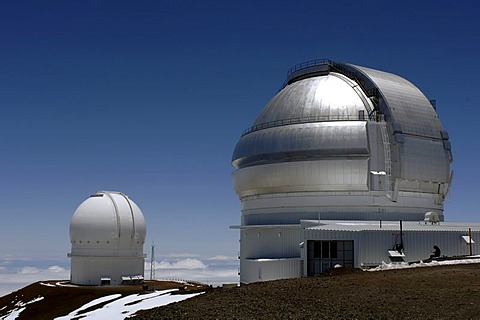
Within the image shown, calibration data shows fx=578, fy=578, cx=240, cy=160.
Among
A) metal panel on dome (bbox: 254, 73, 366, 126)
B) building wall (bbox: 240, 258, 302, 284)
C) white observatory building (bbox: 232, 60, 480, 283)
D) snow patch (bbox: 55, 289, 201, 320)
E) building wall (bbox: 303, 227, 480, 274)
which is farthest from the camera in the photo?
metal panel on dome (bbox: 254, 73, 366, 126)

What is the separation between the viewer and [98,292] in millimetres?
40594

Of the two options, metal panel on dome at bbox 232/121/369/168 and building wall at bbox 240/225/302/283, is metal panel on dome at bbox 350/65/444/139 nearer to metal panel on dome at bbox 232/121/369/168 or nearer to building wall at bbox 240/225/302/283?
metal panel on dome at bbox 232/121/369/168

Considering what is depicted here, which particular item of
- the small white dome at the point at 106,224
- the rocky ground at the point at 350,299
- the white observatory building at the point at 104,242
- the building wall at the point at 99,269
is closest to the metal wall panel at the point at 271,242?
the rocky ground at the point at 350,299

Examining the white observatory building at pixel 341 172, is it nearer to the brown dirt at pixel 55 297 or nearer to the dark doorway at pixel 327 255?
the dark doorway at pixel 327 255

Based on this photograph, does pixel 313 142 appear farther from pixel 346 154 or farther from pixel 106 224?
pixel 106 224

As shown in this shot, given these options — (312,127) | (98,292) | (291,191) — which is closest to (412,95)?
(312,127)

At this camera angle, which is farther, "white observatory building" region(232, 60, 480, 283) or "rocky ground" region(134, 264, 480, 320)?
"white observatory building" region(232, 60, 480, 283)

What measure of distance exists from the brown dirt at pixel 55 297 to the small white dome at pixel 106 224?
4659 millimetres

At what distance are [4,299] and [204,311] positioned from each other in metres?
35.0

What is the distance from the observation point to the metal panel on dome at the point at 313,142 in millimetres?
35562

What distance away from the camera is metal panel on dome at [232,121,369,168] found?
35.6 metres

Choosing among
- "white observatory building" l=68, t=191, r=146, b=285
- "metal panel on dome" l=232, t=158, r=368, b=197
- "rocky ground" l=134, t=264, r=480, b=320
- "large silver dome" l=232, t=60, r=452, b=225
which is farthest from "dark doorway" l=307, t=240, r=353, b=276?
"white observatory building" l=68, t=191, r=146, b=285

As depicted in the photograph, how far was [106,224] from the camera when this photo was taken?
48.4 m

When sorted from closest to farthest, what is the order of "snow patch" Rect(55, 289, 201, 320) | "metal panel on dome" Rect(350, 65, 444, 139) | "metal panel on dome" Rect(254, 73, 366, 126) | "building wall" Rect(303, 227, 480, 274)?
"snow patch" Rect(55, 289, 201, 320) < "building wall" Rect(303, 227, 480, 274) < "metal panel on dome" Rect(254, 73, 366, 126) < "metal panel on dome" Rect(350, 65, 444, 139)
